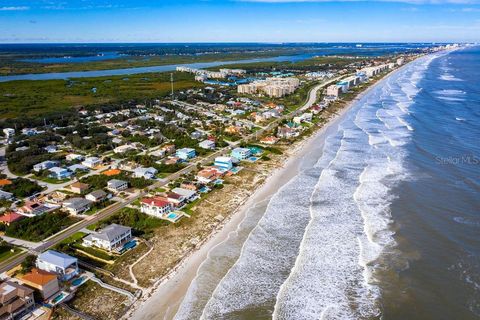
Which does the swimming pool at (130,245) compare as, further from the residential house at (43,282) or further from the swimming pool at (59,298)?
the swimming pool at (59,298)

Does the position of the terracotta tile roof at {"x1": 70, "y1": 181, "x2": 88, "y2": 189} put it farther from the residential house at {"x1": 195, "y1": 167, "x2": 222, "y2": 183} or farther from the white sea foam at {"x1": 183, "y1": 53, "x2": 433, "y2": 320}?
the white sea foam at {"x1": 183, "y1": 53, "x2": 433, "y2": 320}

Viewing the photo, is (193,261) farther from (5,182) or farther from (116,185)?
(5,182)

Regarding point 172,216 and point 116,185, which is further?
point 116,185

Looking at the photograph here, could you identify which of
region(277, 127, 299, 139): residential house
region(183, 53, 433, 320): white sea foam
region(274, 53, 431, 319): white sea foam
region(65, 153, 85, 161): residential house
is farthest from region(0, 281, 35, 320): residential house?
region(277, 127, 299, 139): residential house

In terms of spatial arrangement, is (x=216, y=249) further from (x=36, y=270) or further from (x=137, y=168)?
(x=137, y=168)

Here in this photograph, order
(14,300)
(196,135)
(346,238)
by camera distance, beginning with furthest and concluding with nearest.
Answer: (196,135) < (346,238) < (14,300)

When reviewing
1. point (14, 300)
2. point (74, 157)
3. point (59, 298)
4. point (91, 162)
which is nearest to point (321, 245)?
point (59, 298)
